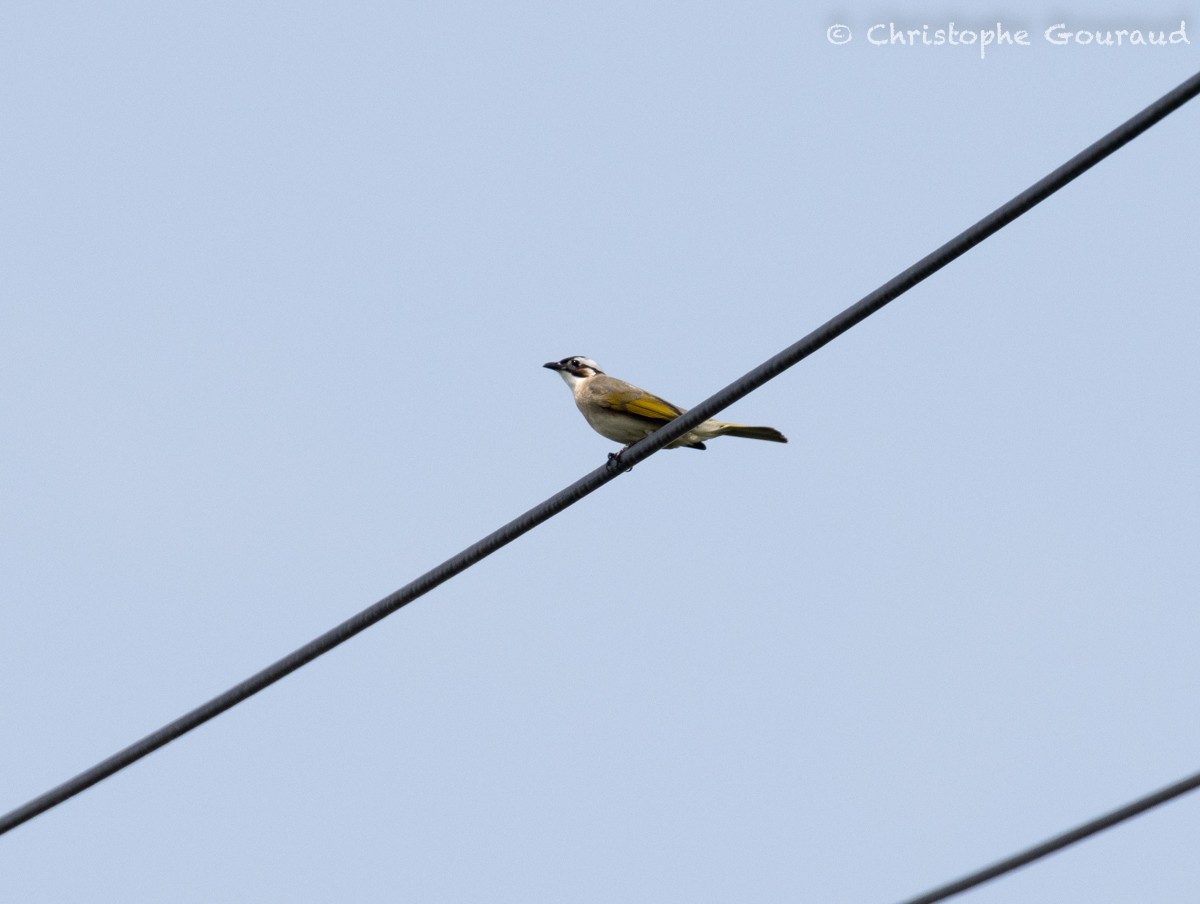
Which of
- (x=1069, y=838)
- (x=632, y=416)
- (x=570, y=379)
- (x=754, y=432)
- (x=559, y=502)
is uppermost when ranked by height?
(x=570, y=379)

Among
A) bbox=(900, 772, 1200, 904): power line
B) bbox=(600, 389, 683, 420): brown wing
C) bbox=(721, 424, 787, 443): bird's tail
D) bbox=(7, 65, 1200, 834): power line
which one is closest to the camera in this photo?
bbox=(900, 772, 1200, 904): power line

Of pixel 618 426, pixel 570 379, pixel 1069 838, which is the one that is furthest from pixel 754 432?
pixel 1069 838

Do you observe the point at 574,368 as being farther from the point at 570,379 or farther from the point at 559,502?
the point at 559,502

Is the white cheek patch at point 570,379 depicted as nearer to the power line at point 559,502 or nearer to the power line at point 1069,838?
the power line at point 559,502

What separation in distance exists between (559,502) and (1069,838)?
2.88m

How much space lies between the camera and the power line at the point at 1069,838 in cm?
552

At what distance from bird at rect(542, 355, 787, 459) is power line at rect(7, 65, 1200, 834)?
3051 mm

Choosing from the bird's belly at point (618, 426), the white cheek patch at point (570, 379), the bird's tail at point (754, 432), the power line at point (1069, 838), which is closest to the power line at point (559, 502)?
the power line at point (1069, 838)

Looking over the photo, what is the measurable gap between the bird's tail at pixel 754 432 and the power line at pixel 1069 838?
219 inches

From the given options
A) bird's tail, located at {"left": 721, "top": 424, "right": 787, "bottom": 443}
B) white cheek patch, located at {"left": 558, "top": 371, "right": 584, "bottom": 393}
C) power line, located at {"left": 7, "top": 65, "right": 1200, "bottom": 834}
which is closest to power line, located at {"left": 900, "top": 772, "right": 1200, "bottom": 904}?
power line, located at {"left": 7, "top": 65, "right": 1200, "bottom": 834}

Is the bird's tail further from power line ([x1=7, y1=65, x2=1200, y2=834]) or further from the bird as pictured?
power line ([x1=7, y1=65, x2=1200, y2=834])

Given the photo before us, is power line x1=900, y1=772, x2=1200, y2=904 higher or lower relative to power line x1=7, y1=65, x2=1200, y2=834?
lower

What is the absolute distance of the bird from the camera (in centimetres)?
1156

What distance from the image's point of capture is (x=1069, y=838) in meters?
5.70
